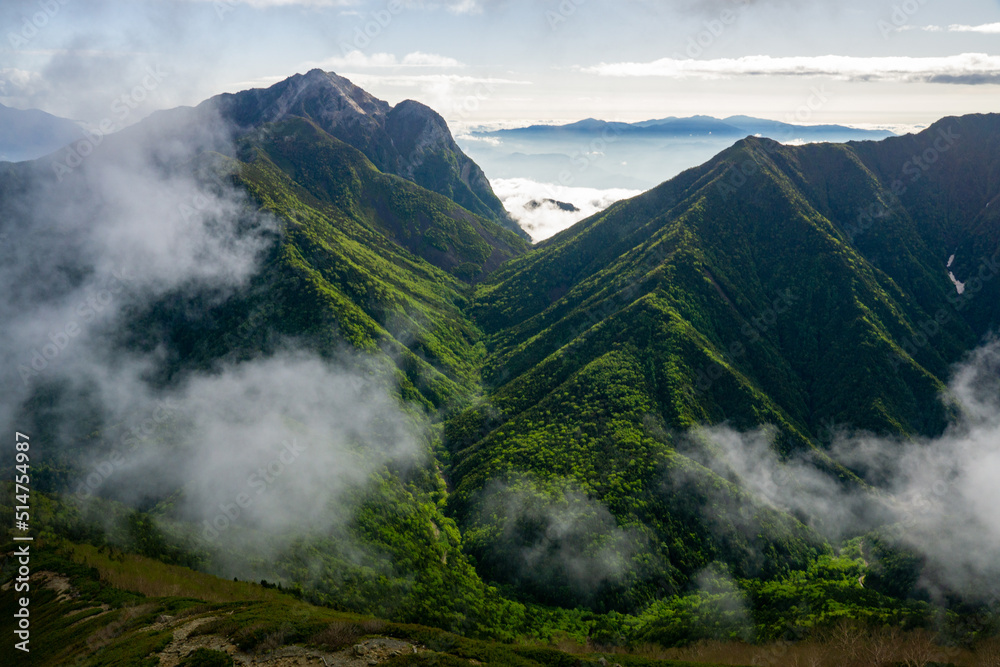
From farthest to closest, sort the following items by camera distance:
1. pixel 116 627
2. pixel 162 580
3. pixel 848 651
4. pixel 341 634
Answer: pixel 162 580
pixel 848 651
pixel 116 627
pixel 341 634

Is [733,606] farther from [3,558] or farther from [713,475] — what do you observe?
[3,558]

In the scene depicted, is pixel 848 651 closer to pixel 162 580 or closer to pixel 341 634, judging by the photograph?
pixel 341 634

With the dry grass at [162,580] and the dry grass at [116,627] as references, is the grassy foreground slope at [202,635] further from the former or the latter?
the dry grass at [162,580]

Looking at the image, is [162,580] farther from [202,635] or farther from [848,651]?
[848,651]

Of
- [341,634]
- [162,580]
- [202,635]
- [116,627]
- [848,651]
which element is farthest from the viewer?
[162,580]

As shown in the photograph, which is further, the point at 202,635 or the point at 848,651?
the point at 848,651

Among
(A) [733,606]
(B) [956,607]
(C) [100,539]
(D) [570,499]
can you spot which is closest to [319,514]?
(C) [100,539]

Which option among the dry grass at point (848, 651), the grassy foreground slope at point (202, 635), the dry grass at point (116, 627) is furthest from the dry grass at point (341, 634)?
the dry grass at point (848, 651)

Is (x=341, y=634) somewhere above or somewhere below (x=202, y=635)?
above

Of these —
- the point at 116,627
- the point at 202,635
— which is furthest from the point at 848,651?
the point at 116,627

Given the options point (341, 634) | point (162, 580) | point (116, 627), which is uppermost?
point (341, 634)

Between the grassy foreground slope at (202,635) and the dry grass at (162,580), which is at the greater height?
the grassy foreground slope at (202,635)
